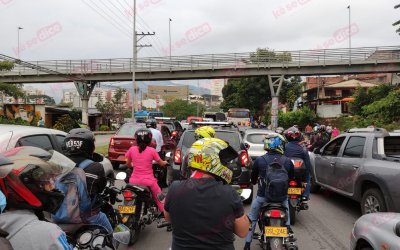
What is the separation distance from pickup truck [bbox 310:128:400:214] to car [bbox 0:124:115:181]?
420 centimetres

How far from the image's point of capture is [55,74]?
33281 mm

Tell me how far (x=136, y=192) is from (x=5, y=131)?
201cm

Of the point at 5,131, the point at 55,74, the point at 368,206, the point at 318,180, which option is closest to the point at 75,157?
the point at 5,131

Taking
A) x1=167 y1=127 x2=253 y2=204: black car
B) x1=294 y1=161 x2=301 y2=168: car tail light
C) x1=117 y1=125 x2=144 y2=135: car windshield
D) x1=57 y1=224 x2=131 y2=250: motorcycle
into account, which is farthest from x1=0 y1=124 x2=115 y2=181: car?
x1=117 y1=125 x2=144 y2=135: car windshield

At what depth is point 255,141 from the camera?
41.8 ft

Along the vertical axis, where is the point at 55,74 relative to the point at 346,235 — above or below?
above

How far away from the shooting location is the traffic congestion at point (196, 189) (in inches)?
78.2

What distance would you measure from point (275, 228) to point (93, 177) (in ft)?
7.16

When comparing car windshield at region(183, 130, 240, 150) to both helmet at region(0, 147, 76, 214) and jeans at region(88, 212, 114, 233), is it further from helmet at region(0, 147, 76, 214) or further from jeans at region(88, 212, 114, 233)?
helmet at region(0, 147, 76, 214)

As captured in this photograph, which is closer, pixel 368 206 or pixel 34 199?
pixel 34 199

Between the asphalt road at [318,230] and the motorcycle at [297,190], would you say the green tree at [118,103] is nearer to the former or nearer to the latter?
the asphalt road at [318,230]

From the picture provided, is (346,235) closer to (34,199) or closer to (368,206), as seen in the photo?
(368,206)

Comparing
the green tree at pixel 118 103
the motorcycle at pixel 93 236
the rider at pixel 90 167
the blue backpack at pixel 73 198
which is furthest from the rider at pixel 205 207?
the green tree at pixel 118 103

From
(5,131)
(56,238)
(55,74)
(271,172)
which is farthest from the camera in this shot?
(55,74)
